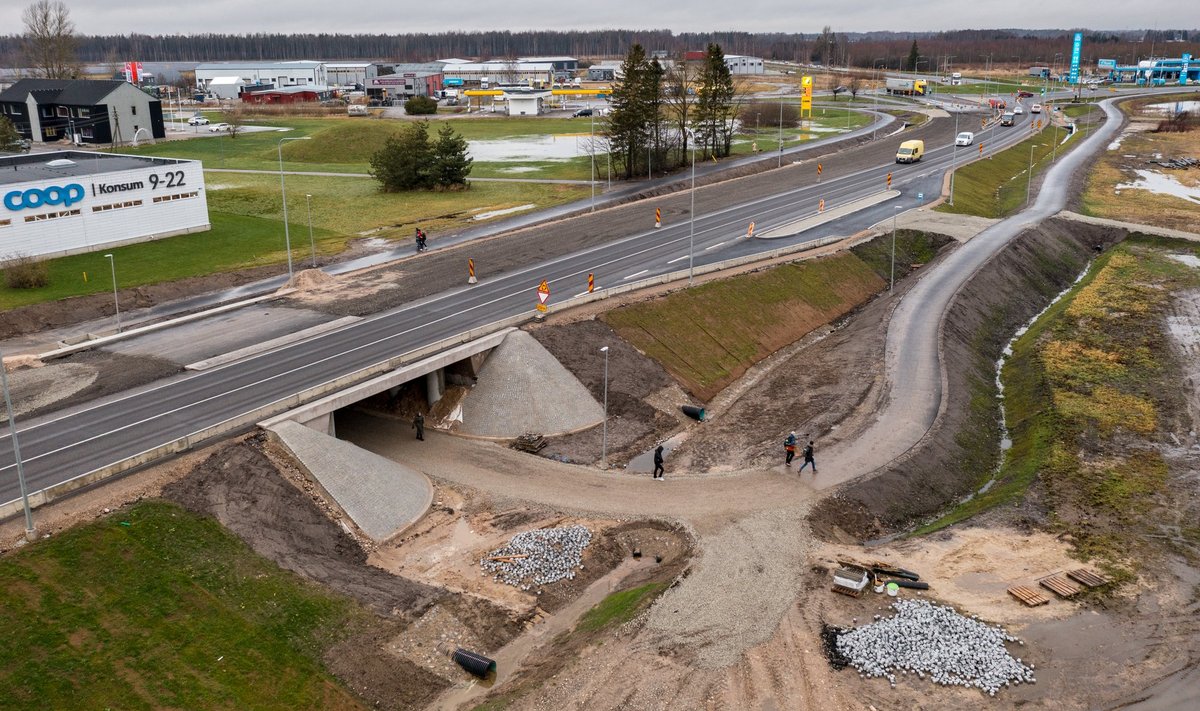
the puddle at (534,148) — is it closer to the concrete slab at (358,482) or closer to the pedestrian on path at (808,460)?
the pedestrian on path at (808,460)

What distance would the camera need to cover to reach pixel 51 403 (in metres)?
36.6

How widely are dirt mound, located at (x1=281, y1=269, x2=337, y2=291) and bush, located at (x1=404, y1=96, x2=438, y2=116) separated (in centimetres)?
11005

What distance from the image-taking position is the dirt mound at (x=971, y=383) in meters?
35.8

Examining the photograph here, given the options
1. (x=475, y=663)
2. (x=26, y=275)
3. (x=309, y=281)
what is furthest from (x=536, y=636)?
(x=26, y=275)

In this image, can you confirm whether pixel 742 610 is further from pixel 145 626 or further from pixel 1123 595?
pixel 145 626

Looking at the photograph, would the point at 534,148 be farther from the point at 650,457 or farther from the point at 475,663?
the point at 475,663

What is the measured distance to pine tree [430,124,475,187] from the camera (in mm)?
85438

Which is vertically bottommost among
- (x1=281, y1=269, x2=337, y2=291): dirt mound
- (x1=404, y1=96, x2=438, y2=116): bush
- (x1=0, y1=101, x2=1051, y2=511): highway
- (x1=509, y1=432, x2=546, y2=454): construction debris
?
(x1=509, y1=432, x2=546, y2=454): construction debris

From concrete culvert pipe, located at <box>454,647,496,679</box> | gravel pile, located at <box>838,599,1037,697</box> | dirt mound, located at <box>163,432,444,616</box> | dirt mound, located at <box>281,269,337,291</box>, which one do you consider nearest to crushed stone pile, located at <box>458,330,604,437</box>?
dirt mound, located at <box>163,432,444,616</box>

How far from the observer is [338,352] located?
42.4 metres

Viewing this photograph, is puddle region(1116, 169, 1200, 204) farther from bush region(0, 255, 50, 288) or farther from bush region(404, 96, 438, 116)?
bush region(404, 96, 438, 116)

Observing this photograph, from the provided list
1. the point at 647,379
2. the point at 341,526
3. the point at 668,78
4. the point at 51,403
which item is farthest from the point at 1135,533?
the point at 668,78

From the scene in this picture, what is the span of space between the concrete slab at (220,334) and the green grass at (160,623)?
47.5ft

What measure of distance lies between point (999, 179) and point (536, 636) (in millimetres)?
88006
